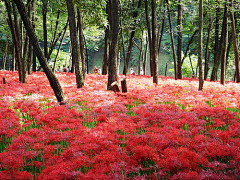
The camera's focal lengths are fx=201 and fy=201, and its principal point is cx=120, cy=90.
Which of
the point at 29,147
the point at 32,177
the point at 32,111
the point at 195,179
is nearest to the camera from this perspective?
the point at 195,179

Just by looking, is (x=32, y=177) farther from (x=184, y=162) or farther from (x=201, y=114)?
(x=201, y=114)

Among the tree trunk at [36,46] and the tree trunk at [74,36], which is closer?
the tree trunk at [36,46]

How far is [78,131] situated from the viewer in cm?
580

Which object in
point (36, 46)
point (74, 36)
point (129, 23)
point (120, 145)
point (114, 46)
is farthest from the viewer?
point (129, 23)

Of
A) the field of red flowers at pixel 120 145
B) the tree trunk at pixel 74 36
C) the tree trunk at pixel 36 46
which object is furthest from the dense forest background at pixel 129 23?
the field of red flowers at pixel 120 145

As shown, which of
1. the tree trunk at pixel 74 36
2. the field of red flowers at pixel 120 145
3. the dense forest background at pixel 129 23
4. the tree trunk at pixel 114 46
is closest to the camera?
the field of red flowers at pixel 120 145

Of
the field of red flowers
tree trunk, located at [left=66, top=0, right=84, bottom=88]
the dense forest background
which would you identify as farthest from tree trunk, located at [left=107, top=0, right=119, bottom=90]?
the field of red flowers

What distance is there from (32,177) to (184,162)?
2768 mm

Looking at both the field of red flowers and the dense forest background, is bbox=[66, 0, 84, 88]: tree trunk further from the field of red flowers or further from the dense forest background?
→ the field of red flowers

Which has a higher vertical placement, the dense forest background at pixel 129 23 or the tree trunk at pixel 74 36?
the dense forest background at pixel 129 23

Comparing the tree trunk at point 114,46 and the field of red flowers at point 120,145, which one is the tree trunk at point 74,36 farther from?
the field of red flowers at point 120,145

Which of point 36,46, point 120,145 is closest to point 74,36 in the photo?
point 36,46

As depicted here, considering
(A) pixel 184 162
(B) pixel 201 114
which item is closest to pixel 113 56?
(B) pixel 201 114

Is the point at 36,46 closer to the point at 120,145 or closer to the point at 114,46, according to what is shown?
the point at 114,46
